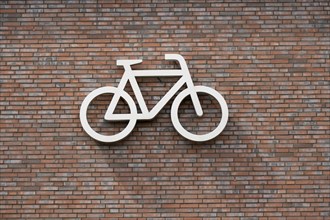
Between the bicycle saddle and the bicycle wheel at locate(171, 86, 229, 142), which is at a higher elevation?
the bicycle saddle

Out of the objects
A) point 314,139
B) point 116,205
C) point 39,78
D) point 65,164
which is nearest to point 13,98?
point 39,78

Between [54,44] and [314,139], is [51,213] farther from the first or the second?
[314,139]

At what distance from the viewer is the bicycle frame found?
794 cm

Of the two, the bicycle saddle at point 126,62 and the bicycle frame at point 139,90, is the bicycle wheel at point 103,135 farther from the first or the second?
the bicycle saddle at point 126,62

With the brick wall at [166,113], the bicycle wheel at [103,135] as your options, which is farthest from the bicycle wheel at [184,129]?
the bicycle wheel at [103,135]

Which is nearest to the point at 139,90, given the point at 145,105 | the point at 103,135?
the point at 145,105

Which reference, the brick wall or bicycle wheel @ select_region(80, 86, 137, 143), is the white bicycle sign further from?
the brick wall

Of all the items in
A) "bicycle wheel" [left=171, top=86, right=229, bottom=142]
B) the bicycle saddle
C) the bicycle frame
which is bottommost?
"bicycle wheel" [left=171, top=86, right=229, bottom=142]

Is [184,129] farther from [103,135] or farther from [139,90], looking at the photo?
[103,135]

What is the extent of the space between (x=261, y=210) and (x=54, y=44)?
3017mm

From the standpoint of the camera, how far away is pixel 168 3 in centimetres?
824

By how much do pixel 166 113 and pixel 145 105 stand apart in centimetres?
27

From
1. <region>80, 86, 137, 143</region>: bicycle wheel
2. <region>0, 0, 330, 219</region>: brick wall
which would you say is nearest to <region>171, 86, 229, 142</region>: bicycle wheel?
<region>0, 0, 330, 219</region>: brick wall

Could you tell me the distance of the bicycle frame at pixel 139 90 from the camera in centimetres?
794
